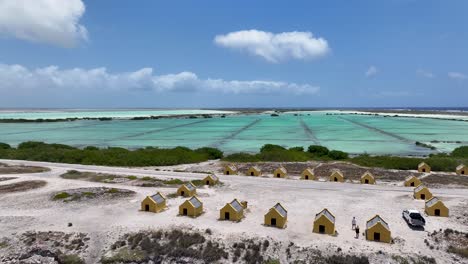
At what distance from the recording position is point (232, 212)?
2789 centimetres

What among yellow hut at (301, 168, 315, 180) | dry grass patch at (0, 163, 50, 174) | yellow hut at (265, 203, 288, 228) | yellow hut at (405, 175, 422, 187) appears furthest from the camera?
dry grass patch at (0, 163, 50, 174)

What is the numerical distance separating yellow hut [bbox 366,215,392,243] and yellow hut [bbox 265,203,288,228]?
240 inches

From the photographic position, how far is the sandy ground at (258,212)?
976 inches

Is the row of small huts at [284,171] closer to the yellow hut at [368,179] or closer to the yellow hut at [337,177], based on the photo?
the yellow hut at [337,177]

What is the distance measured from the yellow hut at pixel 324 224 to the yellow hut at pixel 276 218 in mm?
2448

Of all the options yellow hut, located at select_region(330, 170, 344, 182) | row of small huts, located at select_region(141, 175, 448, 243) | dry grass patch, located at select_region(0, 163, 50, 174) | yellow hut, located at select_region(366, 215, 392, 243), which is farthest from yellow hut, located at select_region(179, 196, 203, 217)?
dry grass patch, located at select_region(0, 163, 50, 174)

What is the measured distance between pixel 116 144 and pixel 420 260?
75955 mm

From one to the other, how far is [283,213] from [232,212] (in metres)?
4.09

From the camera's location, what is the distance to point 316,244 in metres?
23.9

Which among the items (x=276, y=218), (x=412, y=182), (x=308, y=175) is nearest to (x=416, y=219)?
(x=276, y=218)

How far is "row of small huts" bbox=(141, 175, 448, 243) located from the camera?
2436cm

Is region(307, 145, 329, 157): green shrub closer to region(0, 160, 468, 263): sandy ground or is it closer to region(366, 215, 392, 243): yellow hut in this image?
region(0, 160, 468, 263): sandy ground

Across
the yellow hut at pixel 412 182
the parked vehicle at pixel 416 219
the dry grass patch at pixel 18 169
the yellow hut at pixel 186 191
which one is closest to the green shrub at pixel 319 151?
the yellow hut at pixel 412 182

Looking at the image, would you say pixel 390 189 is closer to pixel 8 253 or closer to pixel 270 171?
pixel 270 171
